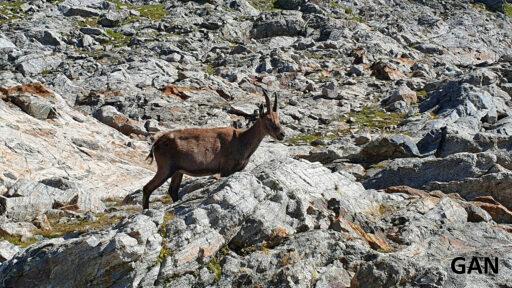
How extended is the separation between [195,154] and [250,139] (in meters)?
2.19

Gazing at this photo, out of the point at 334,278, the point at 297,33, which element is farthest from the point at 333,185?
the point at 297,33

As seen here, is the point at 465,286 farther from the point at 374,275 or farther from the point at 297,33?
the point at 297,33

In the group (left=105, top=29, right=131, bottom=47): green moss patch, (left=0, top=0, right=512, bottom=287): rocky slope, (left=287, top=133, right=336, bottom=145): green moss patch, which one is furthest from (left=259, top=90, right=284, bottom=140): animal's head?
(left=105, top=29, right=131, bottom=47): green moss patch

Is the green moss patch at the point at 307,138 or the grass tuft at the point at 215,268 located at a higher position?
the grass tuft at the point at 215,268

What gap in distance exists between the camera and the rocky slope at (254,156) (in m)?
11.0

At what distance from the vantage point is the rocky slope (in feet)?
36.1

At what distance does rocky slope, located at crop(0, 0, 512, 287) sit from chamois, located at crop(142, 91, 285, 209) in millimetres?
701

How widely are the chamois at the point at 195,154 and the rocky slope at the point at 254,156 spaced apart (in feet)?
2.30

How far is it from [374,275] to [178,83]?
120ft

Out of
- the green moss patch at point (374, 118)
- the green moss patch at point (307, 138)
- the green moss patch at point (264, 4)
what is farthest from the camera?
the green moss patch at point (264, 4)

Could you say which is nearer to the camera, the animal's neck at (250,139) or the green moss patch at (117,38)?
the animal's neck at (250,139)

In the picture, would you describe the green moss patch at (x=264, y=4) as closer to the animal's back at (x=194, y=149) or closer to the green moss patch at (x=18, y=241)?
the animal's back at (x=194, y=149)

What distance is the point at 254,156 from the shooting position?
28.6m

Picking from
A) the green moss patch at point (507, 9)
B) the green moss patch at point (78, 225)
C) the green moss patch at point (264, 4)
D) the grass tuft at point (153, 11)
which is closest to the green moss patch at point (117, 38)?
the grass tuft at point (153, 11)
